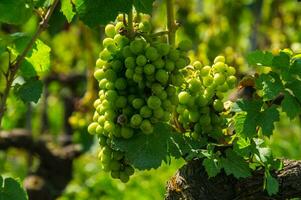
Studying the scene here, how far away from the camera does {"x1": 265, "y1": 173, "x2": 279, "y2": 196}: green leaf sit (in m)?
2.13

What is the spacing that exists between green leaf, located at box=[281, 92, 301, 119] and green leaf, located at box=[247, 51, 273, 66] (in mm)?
112

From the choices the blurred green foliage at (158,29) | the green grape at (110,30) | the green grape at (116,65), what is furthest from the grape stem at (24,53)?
the blurred green foliage at (158,29)

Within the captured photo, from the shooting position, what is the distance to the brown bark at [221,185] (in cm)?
228

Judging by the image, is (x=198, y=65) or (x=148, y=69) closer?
(x=148, y=69)

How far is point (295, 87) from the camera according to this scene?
222cm

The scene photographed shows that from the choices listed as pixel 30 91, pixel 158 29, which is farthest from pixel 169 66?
pixel 158 29

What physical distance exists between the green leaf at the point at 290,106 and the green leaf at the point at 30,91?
77cm

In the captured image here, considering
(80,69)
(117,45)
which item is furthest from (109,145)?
(80,69)

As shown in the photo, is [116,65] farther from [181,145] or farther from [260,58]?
[260,58]

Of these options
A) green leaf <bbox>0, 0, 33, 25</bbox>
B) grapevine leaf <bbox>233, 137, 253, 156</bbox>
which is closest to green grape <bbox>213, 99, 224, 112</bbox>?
grapevine leaf <bbox>233, 137, 253, 156</bbox>

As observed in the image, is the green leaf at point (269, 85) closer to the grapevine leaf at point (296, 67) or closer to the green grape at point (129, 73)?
the grapevine leaf at point (296, 67)

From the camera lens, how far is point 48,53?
2504mm

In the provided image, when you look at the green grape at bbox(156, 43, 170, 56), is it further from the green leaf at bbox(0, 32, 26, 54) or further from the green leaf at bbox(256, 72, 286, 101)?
the green leaf at bbox(0, 32, 26, 54)

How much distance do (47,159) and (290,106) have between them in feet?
10.9
